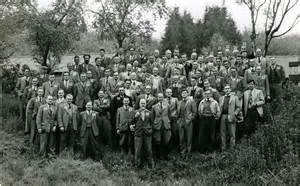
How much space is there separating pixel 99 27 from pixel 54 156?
1275 centimetres

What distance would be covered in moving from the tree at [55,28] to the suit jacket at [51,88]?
5.91 m

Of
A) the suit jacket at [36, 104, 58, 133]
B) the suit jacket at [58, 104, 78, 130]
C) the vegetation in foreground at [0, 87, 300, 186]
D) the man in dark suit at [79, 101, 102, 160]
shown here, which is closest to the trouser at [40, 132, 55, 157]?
the suit jacket at [36, 104, 58, 133]

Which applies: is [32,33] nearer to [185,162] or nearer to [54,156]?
[54,156]

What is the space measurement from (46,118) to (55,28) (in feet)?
26.5

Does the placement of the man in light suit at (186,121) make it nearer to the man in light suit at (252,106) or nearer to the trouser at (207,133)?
the trouser at (207,133)

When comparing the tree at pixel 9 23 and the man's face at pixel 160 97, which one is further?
the tree at pixel 9 23

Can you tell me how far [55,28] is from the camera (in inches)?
850

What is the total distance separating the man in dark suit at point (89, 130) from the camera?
14.7 meters

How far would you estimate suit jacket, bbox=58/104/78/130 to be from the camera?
576 inches

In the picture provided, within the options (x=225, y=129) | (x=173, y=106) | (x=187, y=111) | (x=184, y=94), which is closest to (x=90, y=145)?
(x=173, y=106)

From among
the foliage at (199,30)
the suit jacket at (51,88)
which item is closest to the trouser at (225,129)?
the suit jacket at (51,88)

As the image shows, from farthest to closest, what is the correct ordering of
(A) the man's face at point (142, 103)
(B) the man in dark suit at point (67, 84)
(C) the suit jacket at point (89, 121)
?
(B) the man in dark suit at point (67, 84) → (C) the suit jacket at point (89, 121) → (A) the man's face at point (142, 103)

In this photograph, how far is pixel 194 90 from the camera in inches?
591

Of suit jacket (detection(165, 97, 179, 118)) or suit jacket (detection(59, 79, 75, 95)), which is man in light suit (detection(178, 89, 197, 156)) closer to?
suit jacket (detection(165, 97, 179, 118))
